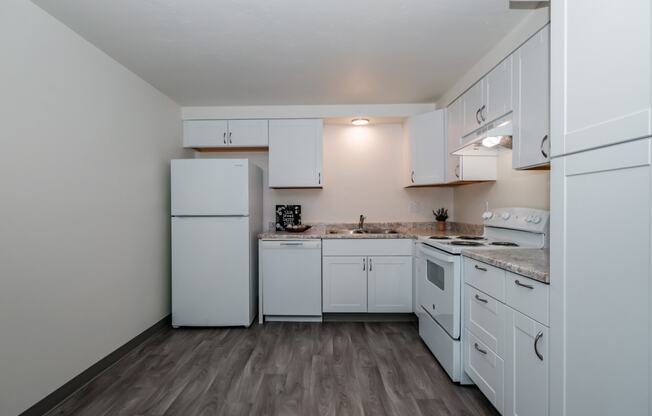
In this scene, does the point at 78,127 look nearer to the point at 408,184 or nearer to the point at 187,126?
the point at 187,126

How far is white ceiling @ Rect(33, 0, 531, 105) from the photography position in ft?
5.80

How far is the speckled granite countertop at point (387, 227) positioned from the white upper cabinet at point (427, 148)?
22.7 inches

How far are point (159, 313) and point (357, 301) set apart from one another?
1.93 meters

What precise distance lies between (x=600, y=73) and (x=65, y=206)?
8.86 ft

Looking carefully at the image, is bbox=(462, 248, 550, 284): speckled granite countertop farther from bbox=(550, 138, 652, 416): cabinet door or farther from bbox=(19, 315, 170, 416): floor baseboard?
bbox=(19, 315, 170, 416): floor baseboard

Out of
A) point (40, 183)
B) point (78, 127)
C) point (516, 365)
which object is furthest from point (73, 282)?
point (516, 365)

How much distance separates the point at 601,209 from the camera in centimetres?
98

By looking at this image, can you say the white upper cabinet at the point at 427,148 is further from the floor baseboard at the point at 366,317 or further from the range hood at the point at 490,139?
the floor baseboard at the point at 366,317

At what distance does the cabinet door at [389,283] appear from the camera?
309 centimetres

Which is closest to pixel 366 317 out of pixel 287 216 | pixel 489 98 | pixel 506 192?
pixel 287 216

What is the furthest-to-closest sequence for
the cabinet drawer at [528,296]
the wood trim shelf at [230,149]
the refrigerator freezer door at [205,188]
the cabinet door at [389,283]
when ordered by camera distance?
the wood trim shelf at [230,149], the cabinet door at [389,283], the refrigerator freezer door at [205,188], the cabinet drawer at [528,296]

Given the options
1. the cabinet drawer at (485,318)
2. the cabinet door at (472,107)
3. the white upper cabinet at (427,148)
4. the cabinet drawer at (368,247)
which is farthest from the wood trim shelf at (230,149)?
the cabinet drawer at (485,318)

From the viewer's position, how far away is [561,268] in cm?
115

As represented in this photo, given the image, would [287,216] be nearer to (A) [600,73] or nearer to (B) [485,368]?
(B) [485,368]
